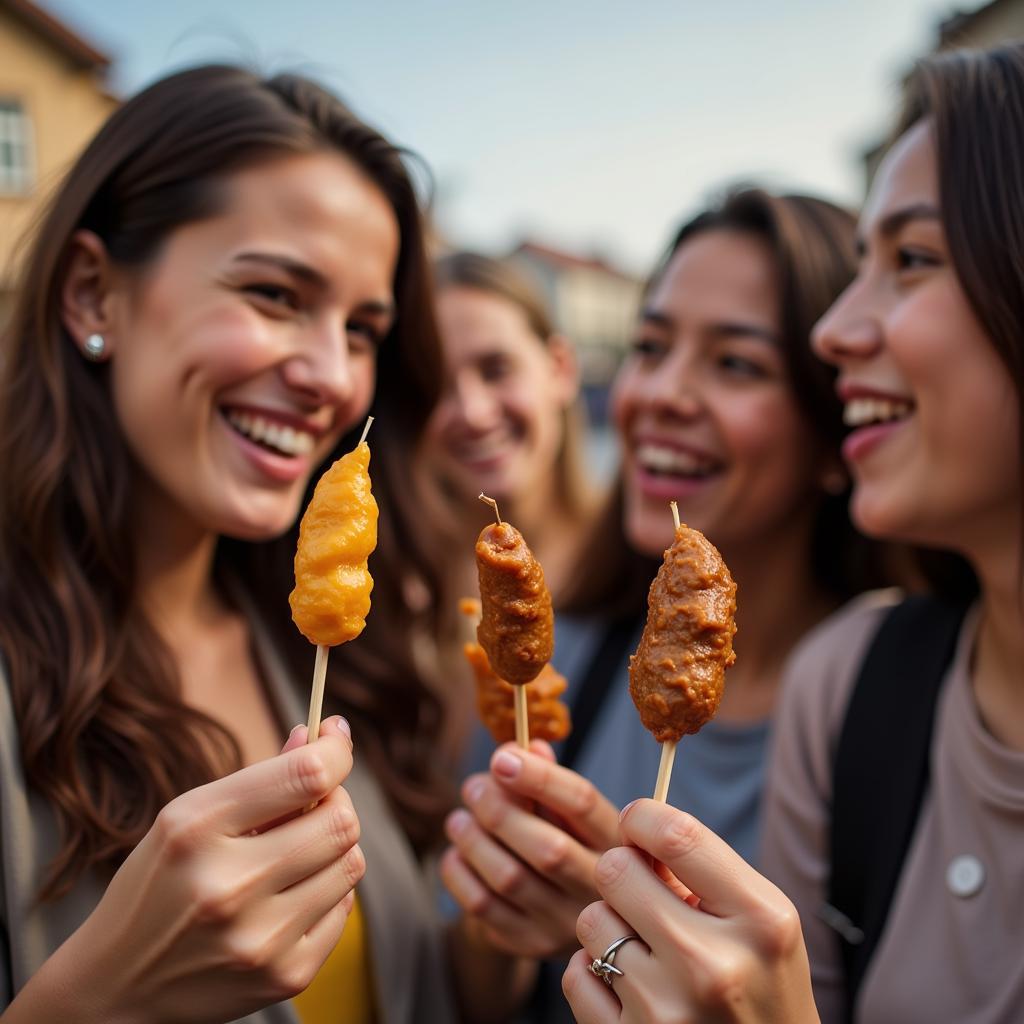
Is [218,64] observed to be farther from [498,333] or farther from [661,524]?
[498,333]

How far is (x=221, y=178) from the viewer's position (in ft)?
8.47

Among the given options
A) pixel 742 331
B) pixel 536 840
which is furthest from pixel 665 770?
pixel 742 331

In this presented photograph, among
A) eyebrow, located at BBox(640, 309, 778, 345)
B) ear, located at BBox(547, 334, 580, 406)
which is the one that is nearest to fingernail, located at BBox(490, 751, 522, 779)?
eyebrow, located at BBox(640, 309, 778, 345)

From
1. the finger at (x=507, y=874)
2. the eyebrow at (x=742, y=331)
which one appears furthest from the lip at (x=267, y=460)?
the eyebrow at (x=742, y=331)

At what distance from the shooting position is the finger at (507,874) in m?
2.32

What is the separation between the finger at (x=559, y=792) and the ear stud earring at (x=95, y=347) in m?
1.77

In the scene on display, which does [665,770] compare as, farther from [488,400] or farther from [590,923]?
[488,400]

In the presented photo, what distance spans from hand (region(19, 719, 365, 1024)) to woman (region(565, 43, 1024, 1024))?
0.62m

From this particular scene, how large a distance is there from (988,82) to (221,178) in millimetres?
2356

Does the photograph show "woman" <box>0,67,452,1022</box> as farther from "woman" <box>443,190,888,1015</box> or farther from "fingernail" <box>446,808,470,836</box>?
"woman" <box>443,190,888,1015</box>

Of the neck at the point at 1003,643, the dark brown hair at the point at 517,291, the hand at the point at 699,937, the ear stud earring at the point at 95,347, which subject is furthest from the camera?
the dark brown hair at the point at 517,291

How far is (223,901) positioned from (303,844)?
0.18 metres

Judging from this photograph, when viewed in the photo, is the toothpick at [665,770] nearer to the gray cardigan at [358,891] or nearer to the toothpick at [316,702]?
the toothpick at [316,702]

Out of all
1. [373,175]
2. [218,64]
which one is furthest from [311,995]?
[218,64]
